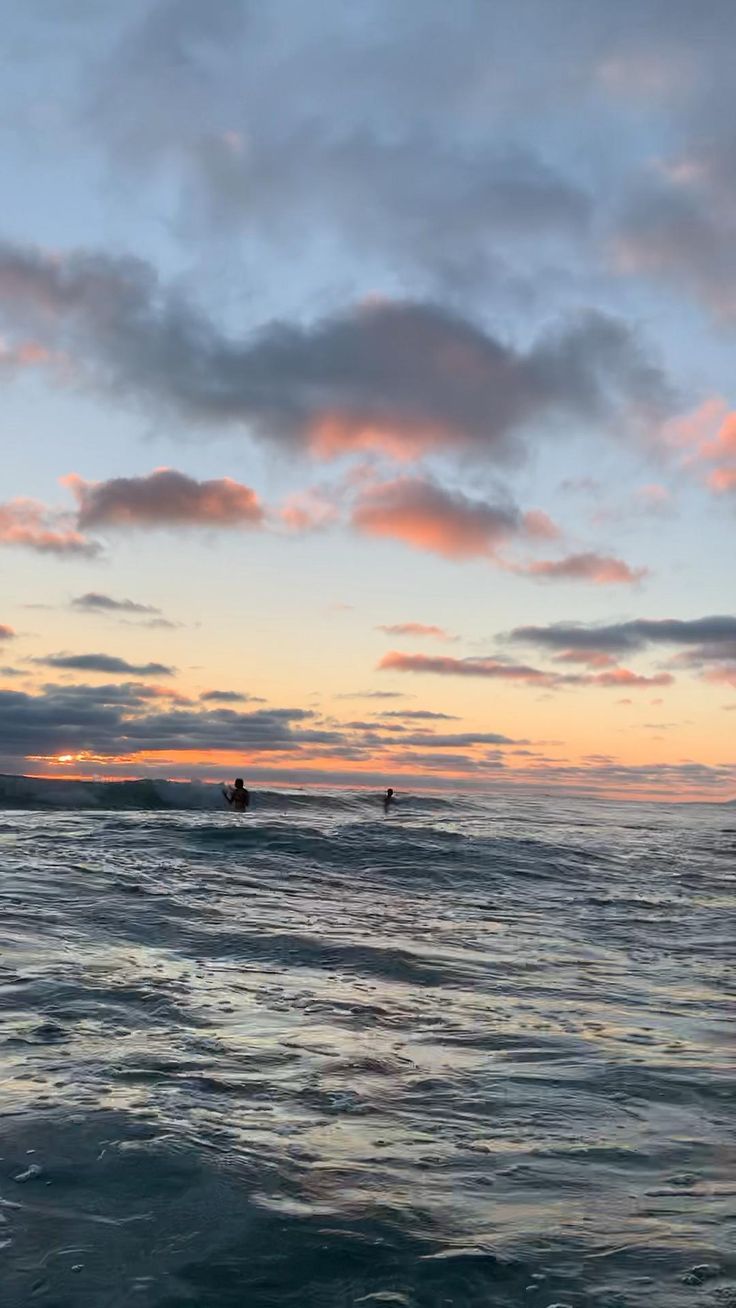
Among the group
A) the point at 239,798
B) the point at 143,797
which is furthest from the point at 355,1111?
the point at 143,797

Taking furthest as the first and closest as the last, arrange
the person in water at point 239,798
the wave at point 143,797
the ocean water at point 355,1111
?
the wave at point 143,797, the person in water at point 239,798, the ocean water at point 355,1111

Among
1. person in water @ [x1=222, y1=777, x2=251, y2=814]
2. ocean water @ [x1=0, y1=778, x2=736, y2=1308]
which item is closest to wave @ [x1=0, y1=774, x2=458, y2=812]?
person in water @ [x1=222, y1=777, x2=251, y2=814]

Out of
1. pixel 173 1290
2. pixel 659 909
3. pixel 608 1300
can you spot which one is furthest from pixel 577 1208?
pixel 659 909

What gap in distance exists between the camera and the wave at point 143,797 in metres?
50.6

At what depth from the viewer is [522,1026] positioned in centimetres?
827

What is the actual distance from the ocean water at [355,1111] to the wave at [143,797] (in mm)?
37699

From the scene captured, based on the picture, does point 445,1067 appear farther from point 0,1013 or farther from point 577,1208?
point 0,1013

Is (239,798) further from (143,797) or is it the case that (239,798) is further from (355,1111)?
(355,1111)

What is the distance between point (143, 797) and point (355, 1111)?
51893 mm

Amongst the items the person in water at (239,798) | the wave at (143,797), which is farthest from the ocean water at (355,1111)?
the wave at (143,797)

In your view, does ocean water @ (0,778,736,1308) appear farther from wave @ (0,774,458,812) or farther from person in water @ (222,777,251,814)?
wave @ (0,774,458,812)

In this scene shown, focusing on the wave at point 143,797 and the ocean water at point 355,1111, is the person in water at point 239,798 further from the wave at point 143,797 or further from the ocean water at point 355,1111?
the ocean water at point 355,1111

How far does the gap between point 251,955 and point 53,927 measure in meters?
2.83

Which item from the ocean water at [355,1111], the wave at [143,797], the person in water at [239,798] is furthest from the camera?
the wave at [143,797]
